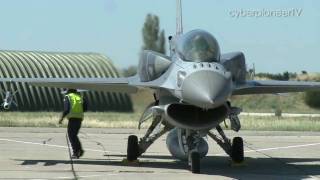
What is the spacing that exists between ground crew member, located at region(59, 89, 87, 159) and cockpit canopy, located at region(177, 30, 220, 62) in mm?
3574

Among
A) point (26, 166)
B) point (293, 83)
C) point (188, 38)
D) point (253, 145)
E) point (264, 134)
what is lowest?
point (264, 134)

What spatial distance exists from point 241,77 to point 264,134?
1390cm

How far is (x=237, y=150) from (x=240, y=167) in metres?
0.53

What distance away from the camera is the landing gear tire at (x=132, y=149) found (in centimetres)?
1479

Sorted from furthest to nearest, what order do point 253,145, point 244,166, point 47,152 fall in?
point 253,145
point 47,152
point 244,166

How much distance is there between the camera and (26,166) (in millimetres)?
13609

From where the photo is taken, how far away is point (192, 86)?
11.6m

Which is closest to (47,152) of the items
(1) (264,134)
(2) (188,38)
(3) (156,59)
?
(3) (156,59)

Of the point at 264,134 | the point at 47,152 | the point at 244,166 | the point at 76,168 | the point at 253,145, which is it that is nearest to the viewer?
the point at 76,168

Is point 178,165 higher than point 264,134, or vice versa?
point 178,165

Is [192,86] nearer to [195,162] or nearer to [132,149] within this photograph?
[195,162]

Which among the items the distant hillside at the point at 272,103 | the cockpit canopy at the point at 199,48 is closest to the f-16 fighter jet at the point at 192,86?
the cockpit canopy at the point at 199,48

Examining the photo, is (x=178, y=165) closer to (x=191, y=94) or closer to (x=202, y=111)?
(x=202, y=111)

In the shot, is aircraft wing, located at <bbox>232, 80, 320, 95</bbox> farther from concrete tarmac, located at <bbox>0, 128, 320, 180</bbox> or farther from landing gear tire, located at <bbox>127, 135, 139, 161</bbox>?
landing gear tire, located at <bbox>127, 135, 139, 161</bbox>
